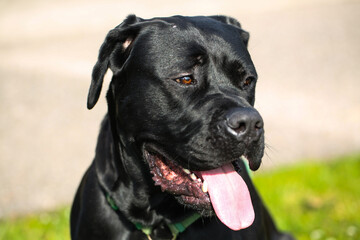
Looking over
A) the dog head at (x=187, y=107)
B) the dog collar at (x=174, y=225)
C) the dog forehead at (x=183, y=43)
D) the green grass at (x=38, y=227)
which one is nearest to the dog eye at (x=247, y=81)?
the dog head at (x=187, y=107)

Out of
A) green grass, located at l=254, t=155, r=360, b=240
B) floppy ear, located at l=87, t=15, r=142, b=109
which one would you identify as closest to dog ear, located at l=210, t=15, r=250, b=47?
floppy ear, located at l=87, t=15, r=142, b=109

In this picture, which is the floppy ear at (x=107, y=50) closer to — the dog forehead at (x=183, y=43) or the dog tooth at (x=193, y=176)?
the dog forehead at (x=183, y=43)

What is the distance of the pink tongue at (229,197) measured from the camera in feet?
10.0

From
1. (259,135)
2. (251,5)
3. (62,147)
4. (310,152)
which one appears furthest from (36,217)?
(251,5)

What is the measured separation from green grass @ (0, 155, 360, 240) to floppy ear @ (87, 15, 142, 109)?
1.86m

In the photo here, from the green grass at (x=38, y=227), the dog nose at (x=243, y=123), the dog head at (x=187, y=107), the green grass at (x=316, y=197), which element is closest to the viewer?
the dog nose at (x=243, y=123)

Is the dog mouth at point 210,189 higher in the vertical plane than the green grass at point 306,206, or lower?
higher

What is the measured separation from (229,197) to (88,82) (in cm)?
699

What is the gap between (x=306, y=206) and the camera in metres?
5.55

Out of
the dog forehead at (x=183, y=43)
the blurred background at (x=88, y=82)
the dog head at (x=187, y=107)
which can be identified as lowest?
the blurred background at (x=88, y=82)

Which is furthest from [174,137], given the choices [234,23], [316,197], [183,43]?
[316,197]

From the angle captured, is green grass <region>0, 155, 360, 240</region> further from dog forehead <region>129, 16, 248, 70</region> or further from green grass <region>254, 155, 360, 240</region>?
dog forehead <region>129, 16, 248, 70</region>

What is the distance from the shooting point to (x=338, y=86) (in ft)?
31.8

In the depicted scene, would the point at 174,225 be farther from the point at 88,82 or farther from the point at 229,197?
the point at 88,82
